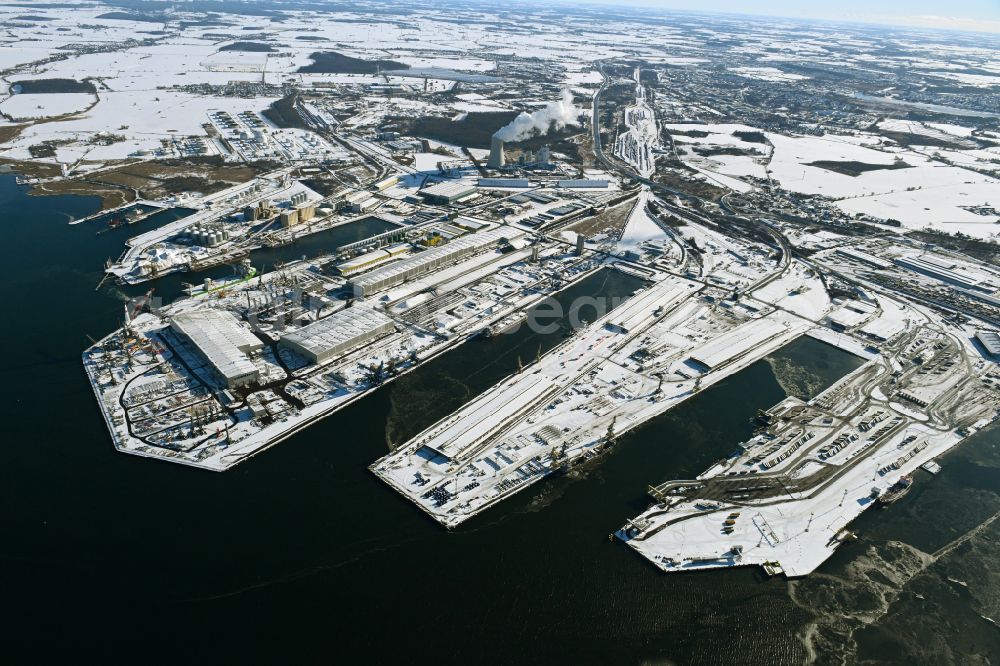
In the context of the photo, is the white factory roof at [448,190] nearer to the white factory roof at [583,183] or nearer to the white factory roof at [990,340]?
the white factory roof at [583,183]

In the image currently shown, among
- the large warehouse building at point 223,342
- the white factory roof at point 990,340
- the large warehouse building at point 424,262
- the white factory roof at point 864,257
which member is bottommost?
the white factory roof at point 864,257

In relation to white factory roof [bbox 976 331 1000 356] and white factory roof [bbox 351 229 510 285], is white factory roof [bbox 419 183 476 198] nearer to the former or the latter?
white factory roof [bbox 351 229 510 285]

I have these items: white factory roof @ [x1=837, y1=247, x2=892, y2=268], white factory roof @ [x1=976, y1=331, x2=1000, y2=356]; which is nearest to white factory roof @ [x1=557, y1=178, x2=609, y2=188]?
white factory roof @ [x1=837, y1=247, x2=892, y2=268]

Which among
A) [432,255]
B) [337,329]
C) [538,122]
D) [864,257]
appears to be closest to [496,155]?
[538,122]

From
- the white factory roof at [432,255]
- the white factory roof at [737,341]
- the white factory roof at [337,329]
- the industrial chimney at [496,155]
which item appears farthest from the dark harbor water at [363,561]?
the industrial chimney at [496,155]

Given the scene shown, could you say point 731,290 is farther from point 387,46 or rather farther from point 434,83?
point 387,46

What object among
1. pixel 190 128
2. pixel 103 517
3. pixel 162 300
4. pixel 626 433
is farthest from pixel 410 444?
pixel 190 128
